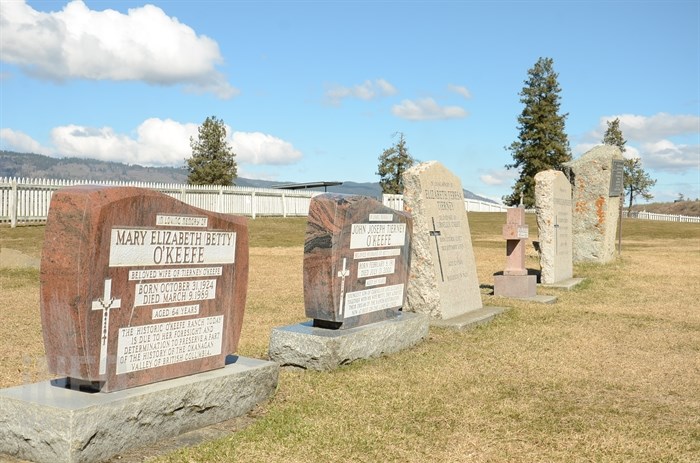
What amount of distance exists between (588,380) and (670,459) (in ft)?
Result: 6.88

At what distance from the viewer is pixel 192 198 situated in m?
31.4

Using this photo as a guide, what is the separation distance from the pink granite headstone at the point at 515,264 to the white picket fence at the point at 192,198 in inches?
520

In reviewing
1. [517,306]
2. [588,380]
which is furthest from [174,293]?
[517,306]

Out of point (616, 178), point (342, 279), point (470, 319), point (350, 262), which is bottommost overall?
point (470, 319)

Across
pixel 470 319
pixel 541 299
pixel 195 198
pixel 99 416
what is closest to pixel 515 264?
pixel 541 299

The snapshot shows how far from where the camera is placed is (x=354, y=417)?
5352 mm

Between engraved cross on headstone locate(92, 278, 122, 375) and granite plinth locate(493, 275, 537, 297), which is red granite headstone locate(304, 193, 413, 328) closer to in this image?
engraved cross on headstone locate(92, 278, 122, 375)

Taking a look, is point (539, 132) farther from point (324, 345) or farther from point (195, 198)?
point (324, 345)

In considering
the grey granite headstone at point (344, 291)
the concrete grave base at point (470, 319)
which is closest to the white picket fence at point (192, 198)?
the concrete grave base at point (470, 319)

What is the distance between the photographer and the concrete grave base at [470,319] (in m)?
9.18

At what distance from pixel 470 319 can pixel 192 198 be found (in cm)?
2353

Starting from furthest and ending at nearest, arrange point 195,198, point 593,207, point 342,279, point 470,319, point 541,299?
point 195,198 → point 593,207 → point 541,299 → point 470,319 → point 342,279

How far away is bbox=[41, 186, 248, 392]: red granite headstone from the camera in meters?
4.38

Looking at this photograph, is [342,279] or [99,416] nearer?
[99,416]
